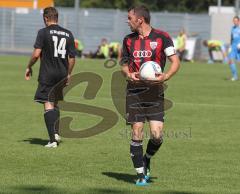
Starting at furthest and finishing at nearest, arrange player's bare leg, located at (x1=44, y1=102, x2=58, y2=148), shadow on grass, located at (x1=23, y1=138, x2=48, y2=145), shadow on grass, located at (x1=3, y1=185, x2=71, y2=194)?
shadow on grass, located at (x1=23, y1=138, x2=48, y2=145) < player's bare leg, located at (x1=44, y1=102, x2=58, y2=148) < shadow on grass, located at (x1=3, y1=185, x2=71, y2=194)

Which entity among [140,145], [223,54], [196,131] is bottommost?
[223,54]

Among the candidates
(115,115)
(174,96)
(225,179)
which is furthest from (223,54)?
(225,179)

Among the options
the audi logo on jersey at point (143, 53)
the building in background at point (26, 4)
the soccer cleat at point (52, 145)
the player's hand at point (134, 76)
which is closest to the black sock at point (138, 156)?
the player's hand at point (134, 76)

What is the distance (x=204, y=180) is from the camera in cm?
1017

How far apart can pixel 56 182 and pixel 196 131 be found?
19.4 feet

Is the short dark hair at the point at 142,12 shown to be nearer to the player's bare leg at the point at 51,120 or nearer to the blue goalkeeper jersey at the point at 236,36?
the player's bare leg at the point at 51,120

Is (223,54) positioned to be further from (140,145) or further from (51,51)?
(140,145)

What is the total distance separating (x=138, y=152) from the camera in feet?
31.9

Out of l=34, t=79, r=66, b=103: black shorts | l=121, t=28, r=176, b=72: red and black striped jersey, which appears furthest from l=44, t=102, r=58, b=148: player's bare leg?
l=121, t=28, r=176, b=72: red and black striped jersey

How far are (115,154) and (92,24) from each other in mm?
46277

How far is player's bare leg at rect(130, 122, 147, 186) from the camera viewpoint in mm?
9719

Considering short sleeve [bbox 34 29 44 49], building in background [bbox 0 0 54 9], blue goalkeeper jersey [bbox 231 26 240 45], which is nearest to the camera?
short sleeve [bbox 34 29 44 49]

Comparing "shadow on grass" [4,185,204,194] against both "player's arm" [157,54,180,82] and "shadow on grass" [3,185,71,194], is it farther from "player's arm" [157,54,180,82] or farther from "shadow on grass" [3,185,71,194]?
"player's arm" [157,54,180,82]

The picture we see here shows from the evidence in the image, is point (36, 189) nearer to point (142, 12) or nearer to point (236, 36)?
point (142, 12)
